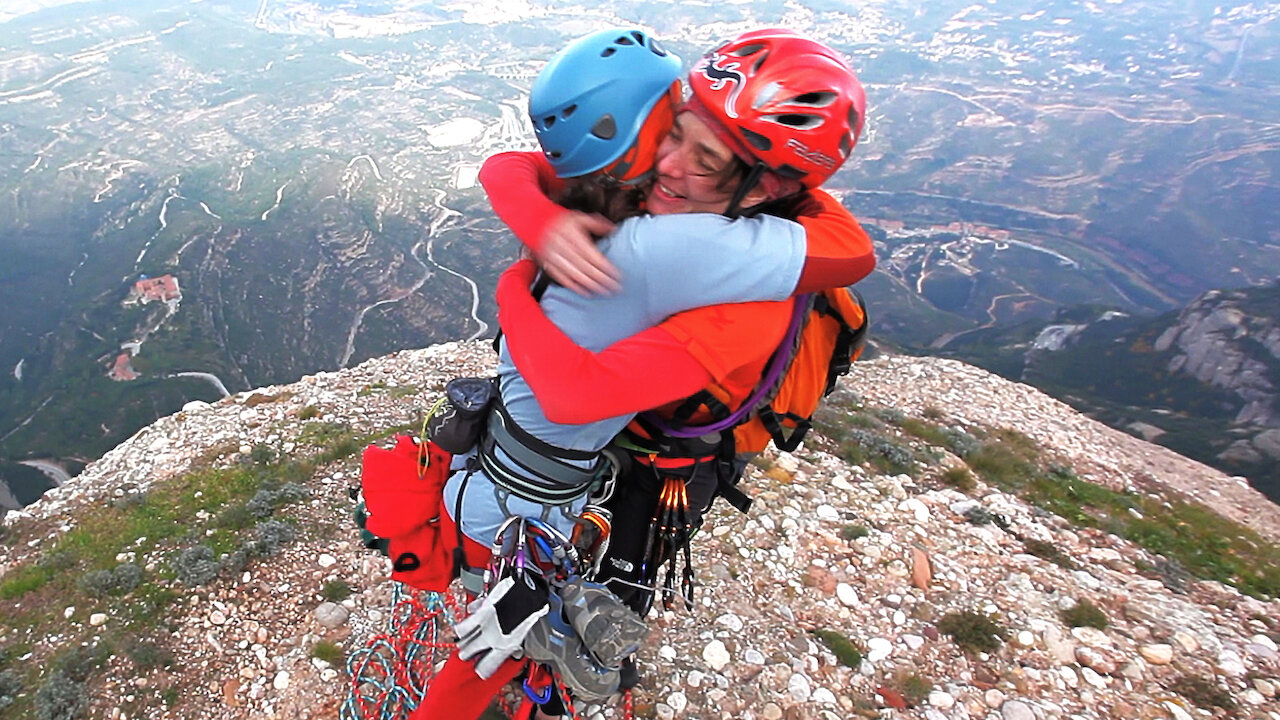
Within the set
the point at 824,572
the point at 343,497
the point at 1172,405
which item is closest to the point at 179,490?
the point at 343,497

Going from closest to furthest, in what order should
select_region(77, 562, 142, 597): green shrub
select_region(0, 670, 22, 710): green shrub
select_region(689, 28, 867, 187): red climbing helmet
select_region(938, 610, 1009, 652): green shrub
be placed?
select_region(689, 28, 867, 187): red climbing helmet < select_region(0, 670, 22, 710): green shrub < select_region(938, 610, 1009, 652): green shrub < select_region(77, 562, 142, 597): green shrub

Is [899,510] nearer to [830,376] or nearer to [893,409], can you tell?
[893,409]

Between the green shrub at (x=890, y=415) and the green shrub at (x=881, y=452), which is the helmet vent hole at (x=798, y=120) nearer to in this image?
the green shrub at (x=881, y=452)

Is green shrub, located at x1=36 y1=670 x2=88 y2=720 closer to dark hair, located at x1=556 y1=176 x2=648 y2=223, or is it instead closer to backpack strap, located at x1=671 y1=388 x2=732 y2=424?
backpack strap, located at x1=671 y1=388 x2=732 y2=424

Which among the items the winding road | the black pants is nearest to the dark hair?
the black pants

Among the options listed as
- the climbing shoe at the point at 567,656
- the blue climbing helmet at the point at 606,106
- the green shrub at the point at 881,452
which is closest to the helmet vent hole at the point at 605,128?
the blue climbing helmet at the point at 606,106

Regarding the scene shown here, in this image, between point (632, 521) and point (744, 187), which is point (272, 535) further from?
point (744, 187)
